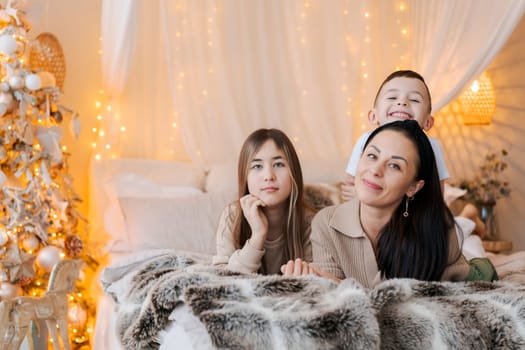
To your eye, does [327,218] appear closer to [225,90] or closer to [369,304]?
[369,304]

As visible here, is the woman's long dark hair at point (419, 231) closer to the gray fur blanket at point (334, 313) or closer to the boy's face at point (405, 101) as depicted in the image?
the gray fur blanket at point (334, 313)

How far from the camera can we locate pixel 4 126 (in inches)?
94.7

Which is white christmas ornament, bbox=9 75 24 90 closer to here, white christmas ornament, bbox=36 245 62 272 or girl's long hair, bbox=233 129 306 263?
white christmas ornament, bbox=36 245 62 272

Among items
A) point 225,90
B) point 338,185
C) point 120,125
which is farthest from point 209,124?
point 338,185

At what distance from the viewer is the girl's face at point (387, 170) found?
5.13ft

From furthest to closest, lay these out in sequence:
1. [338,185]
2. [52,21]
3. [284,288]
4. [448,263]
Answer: [52,21] < [338,185] < [448,263] < [284,288]

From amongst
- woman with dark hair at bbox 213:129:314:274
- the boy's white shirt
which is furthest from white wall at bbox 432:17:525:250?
woman with dark hair at bbox 213:129:314:274

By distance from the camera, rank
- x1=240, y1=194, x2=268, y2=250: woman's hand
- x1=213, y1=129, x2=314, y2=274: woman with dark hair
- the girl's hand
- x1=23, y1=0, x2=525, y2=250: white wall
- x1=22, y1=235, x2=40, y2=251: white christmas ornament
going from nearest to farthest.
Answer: the girl's hand
x1=240, y1=194, x2=268, y2=250: woman's hand
x1=213, y1=129, x2=314, y2=274: woman with dark hair
x1=22, y1=235, x2=40, y2=251: white christmas ornament
x1=23, y1=0, x2=525, y2=250: white wall

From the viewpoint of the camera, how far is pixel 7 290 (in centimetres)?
230

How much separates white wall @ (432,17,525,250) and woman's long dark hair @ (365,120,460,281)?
2.20 metres

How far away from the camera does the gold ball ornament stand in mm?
2711

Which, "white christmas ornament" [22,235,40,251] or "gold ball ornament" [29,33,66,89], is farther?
"gold ball ornament" [29,33,66,89]

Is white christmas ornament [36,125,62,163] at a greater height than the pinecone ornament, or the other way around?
white christmas ornament [36,125,62,163]

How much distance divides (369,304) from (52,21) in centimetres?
241
